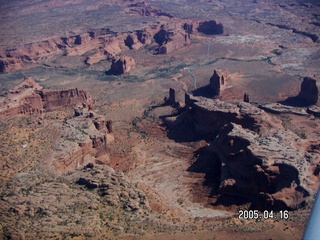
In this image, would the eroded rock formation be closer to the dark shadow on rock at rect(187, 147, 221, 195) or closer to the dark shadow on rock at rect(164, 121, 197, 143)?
the dark shadow on rock at rect(164, 121, 197, 143)

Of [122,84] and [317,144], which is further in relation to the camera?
[122,84]

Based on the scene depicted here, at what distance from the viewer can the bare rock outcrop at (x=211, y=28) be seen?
110062mm

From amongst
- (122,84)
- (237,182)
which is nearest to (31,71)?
(122,84)

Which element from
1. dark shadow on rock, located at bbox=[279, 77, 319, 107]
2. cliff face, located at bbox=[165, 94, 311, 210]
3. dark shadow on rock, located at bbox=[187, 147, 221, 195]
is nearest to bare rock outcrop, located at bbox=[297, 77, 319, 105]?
dark shadow on rock, located at bbox=[279, 77, 319, 107]

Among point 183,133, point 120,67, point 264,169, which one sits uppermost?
point 264,169

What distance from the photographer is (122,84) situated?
72312 mm

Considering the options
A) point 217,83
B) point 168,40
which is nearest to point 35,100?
point 217,83

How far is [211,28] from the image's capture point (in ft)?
365

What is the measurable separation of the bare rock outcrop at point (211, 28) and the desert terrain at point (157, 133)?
46 cm

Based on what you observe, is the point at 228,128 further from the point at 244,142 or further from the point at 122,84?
the point at 122,84

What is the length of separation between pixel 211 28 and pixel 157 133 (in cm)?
6936

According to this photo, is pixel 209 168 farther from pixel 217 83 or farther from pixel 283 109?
pixel 217 83

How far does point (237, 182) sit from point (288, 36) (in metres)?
81.7

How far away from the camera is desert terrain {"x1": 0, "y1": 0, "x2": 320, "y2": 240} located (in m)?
24.6
